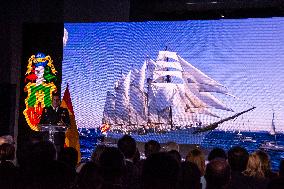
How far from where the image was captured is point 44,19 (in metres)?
10.1

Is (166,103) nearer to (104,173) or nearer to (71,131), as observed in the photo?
(71,131)

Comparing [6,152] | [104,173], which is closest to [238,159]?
[104,173]

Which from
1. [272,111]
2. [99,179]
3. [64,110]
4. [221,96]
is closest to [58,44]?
[64,110]

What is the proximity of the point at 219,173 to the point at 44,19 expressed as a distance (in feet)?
25.1

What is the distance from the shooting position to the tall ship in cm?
880

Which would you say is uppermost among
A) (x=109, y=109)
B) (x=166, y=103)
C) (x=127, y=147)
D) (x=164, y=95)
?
(x=164, y=95)

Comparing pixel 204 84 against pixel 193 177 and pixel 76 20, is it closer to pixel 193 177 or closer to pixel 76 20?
pixel 76 20

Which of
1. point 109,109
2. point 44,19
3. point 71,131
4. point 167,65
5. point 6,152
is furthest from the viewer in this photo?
point 44,19

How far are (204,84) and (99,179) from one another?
6077 mm

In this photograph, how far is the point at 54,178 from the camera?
2.93 meters

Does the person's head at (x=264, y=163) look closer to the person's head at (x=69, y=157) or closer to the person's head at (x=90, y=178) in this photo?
the person's head at (x=69, y=157)

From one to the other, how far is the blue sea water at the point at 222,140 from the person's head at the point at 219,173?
5279 mm

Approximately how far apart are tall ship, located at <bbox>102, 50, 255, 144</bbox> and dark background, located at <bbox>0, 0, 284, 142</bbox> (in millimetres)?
949

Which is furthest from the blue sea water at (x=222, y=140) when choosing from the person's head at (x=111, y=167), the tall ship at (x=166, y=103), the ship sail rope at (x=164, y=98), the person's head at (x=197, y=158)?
the person's head at (x=111, y=167)
